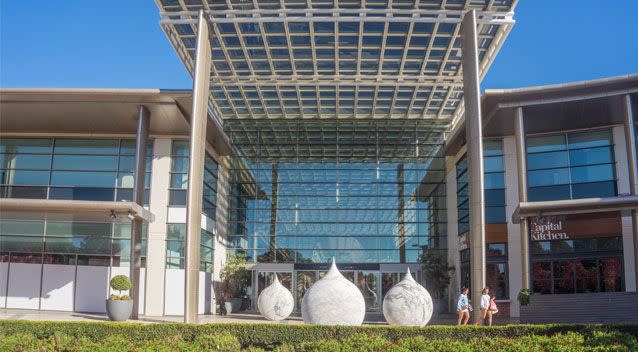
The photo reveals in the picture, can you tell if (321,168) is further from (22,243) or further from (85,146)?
(22,243)

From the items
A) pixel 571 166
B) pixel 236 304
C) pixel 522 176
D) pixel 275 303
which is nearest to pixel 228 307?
pixel 236 304

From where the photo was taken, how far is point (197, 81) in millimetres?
27125

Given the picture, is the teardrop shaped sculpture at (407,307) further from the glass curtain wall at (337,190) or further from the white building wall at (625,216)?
the glass curtain wall at (337,190)

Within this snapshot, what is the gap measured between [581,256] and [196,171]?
18.5m

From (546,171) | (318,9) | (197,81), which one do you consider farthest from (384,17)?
(546,171)

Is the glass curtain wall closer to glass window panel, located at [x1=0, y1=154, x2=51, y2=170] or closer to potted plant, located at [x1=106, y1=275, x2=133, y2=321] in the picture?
glass window panel, located at [x1=0, y1=154, x2=51, y2=170]

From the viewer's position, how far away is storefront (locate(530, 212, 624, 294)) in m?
28.8

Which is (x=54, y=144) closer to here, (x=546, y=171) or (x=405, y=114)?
(x=405, y=114)

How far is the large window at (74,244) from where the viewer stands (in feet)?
106

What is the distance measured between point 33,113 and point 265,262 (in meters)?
16.2

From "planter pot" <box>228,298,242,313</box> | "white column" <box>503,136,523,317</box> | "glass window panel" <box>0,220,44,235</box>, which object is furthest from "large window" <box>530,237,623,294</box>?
"glass window panel" <box>0,220,44,235</box>

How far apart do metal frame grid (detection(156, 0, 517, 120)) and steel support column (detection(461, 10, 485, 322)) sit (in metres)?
1.55

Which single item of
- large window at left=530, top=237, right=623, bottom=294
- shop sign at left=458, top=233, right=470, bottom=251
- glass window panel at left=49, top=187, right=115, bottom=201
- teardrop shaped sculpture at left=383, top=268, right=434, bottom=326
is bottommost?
teardrop shaped sculpture at left=383, top=268, right=434, bottom=326

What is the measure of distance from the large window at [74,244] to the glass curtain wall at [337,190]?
8.71m
